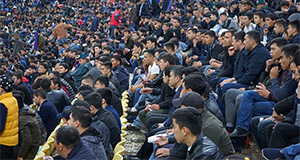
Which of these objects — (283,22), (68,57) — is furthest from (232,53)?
(68,57)

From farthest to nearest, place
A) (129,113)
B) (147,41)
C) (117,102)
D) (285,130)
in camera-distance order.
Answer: (147,41)
(129,113)
(117,102)
(285,130)

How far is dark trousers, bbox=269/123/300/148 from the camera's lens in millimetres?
4227

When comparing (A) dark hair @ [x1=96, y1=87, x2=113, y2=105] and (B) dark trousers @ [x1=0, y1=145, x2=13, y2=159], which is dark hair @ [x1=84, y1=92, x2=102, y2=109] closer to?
(A) dark hair @ [x1=96, y1=87, x2=113, y2=105]

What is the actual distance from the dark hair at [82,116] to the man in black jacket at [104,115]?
70 cm

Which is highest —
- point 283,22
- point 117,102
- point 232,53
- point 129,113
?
point 283,22

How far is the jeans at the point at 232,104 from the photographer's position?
547 centimetres

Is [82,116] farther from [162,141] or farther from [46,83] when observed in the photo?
[46,83]

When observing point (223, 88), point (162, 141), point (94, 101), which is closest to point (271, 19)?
point (223, 88)

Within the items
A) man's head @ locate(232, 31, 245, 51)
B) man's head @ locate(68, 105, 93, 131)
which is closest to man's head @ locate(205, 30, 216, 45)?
man's head @ locate(232, 31, 245, 51)

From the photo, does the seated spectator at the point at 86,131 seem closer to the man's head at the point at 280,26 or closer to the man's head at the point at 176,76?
the man's head at the point at 176,76

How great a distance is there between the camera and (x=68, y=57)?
12664 mm

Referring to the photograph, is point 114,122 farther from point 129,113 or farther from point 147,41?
point 147,41

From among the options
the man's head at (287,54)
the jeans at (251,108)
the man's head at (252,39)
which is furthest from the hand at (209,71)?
the man's head at (287,54)

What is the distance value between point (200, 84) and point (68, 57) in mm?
8767
